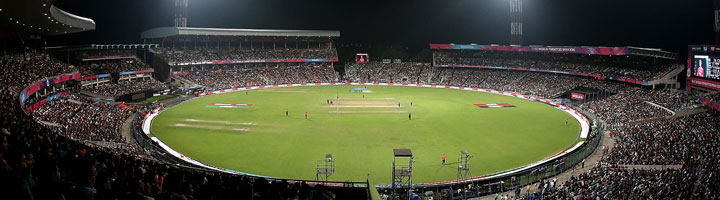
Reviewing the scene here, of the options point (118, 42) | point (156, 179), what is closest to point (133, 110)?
point (118, 42)

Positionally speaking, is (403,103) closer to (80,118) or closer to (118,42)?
(80,118)

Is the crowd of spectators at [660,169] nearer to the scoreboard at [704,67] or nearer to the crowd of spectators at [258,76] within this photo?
the scoreboard at [704,67]

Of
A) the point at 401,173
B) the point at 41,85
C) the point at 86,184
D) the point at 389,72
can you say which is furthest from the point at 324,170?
the point at 389,72

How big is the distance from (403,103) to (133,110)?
3506cm

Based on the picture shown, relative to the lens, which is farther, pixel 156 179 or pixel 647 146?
pixel 647 146

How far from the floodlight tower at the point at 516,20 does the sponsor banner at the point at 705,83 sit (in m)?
33.1

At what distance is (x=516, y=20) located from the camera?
270 feet

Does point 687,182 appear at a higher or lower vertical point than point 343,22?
lower

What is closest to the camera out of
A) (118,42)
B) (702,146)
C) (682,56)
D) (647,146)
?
(702,146)

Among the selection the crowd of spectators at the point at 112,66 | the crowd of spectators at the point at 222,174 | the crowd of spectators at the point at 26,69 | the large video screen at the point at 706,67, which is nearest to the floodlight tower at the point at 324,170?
the crowd of spectators at the point at 222,174

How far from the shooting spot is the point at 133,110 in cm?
5178

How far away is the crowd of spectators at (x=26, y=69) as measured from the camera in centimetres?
3822

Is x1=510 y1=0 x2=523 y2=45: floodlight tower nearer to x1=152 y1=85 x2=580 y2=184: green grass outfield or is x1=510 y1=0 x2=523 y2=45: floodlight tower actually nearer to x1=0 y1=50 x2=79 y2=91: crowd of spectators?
x1=152 y1=85 x2=580 y2=184: green grass outfield

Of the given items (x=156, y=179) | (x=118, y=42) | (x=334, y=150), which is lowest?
(x=334, y=150)
